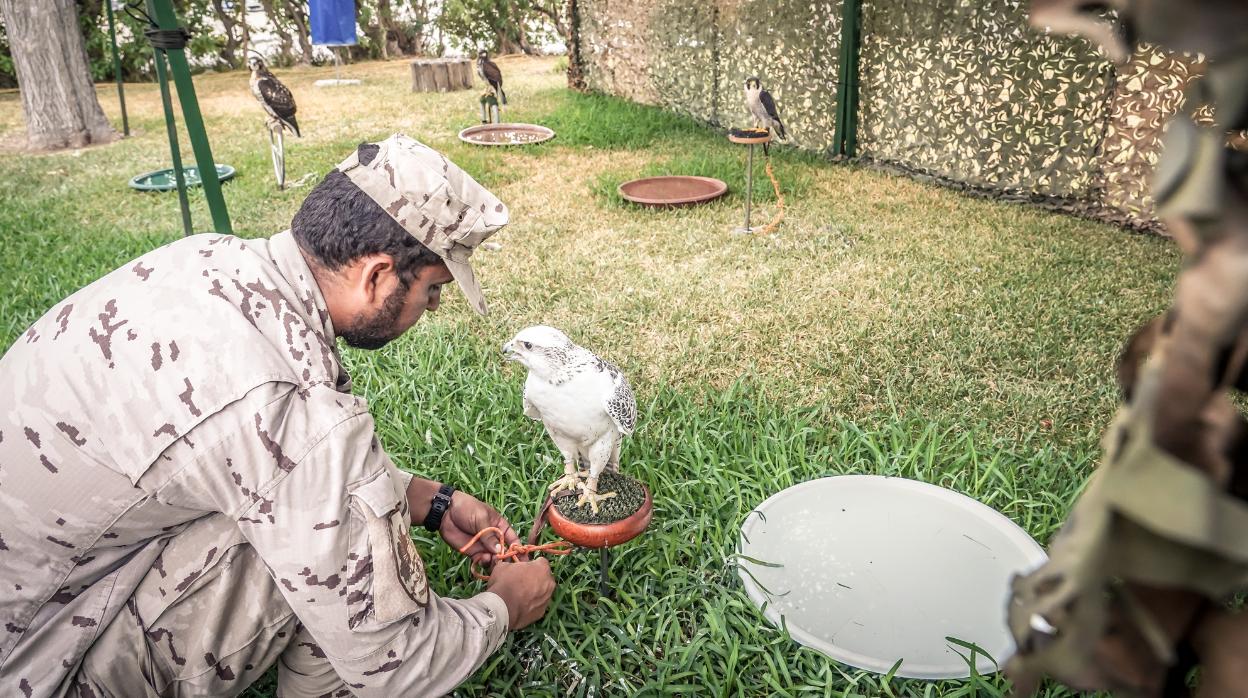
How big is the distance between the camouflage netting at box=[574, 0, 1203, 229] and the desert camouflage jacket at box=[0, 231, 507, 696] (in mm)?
5462

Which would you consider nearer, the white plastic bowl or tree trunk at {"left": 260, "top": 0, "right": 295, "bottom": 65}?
the white plastic bowl

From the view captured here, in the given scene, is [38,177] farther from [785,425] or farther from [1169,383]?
[1169,383]

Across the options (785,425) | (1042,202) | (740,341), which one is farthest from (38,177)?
(1042,202)

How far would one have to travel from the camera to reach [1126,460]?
0.49 m

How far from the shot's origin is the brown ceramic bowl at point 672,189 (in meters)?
6.32

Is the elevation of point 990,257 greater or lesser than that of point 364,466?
lesser

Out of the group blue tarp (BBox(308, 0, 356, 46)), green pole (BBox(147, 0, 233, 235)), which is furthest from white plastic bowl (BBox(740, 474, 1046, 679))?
blue tarp (BBox(308, 0, 356, 46))

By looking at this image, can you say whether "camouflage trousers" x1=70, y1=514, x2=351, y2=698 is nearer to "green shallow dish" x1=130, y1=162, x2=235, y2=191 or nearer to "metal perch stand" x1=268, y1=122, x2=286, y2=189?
"metal perch stand" x1=268, y1=122, x2=286, y2=189

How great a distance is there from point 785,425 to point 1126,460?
2920 millimetres

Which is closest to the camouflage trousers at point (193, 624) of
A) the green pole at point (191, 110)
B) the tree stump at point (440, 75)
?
the green pole at point (191, 110)

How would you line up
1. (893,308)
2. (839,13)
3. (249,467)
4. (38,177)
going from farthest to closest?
(38,177) → (839,13) → (893,308) → (249,467)

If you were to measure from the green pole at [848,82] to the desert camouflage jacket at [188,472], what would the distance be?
20.3ft

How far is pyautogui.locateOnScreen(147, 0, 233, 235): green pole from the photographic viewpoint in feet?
10.2

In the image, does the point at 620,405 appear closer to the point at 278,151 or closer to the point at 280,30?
→ the point at 278,151
